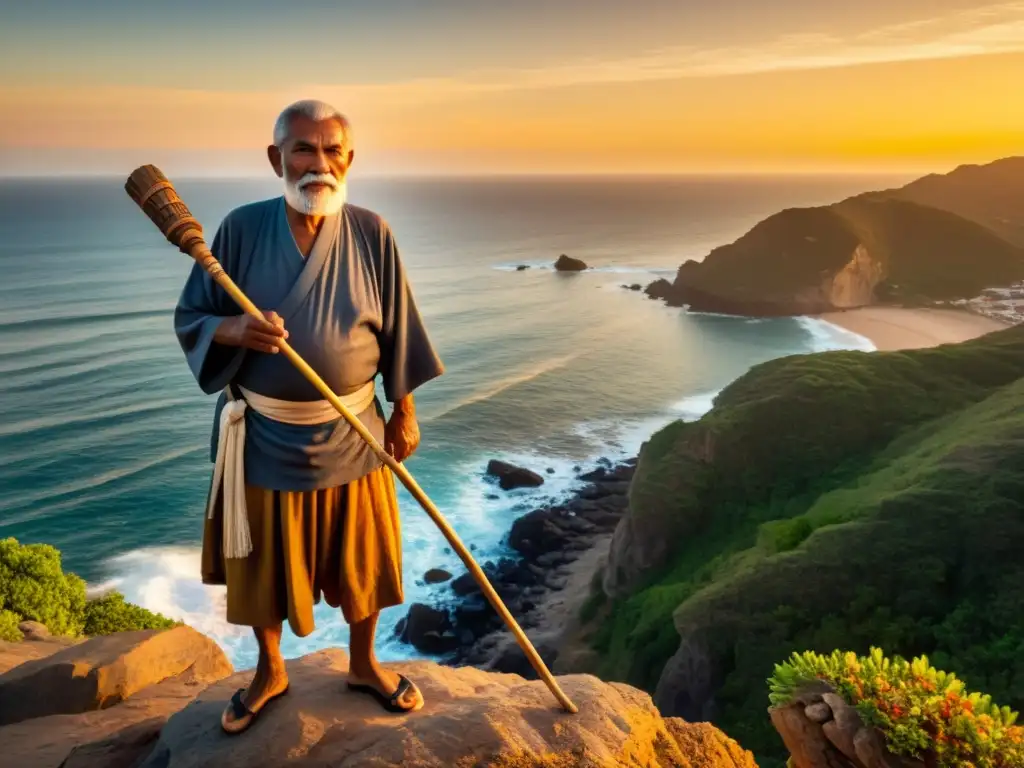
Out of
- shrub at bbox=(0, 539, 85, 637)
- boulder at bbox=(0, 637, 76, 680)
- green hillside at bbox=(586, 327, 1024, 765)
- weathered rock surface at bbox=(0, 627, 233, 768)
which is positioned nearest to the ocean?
green hillside at bbox=(586, 327, 1024, 765)

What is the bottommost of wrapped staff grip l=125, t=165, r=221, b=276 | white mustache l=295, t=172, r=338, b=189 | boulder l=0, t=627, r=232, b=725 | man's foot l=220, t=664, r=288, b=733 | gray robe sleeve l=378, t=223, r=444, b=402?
boulder l=0, t=627, r=232, b=725

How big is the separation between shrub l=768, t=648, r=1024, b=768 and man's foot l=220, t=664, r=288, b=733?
368cm

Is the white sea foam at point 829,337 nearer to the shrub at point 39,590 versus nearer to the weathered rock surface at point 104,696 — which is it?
the shrub at point 39,590

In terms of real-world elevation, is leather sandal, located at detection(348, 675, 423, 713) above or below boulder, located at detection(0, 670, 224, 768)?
above

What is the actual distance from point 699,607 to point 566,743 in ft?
39.7

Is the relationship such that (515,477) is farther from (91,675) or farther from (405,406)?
(405,406)

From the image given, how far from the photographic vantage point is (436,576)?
A: 26.2m

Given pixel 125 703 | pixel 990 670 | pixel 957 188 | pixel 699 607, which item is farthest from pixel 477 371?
pixel 957 188

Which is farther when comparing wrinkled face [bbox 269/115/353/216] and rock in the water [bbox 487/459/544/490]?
rock in the water [bbox 487/459/544/490]

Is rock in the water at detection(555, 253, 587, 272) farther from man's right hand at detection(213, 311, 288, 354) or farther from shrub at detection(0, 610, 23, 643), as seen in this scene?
man's right hand at detection(213, 311, 288, 354)

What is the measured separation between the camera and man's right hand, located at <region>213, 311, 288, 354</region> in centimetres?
358

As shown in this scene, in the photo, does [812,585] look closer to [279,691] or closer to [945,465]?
[945,465]

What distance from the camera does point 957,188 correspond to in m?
124

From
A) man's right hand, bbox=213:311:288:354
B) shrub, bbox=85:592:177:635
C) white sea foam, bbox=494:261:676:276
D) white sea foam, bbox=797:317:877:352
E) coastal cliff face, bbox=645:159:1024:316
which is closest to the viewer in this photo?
man's right hand, bbox=213:311:288:354
